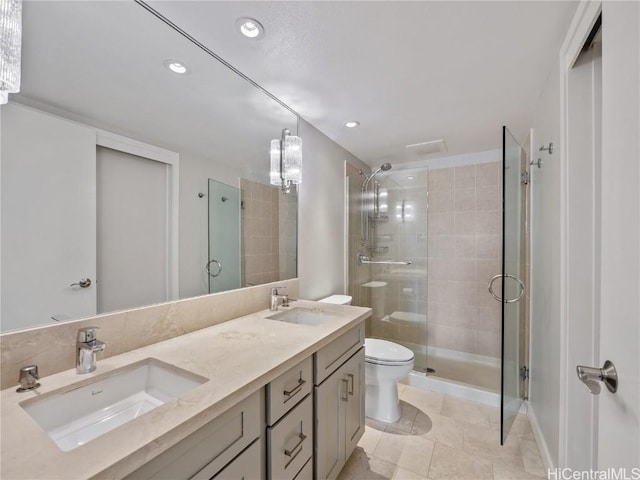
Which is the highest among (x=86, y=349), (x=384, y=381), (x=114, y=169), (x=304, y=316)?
(x=114, y=169)

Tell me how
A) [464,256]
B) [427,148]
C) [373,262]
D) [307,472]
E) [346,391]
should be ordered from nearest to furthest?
1. [307,472]
2. [346,391]
3. [427,148]
4. [464,256]
5. [373,262]

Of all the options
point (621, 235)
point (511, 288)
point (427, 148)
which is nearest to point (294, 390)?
point (621, 235)

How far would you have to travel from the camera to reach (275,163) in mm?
1894

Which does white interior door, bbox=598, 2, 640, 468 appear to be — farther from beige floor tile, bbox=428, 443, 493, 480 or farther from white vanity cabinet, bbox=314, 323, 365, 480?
beige floor tile, bbox=428, 443, 493, 480

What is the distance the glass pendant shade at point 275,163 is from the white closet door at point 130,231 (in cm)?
75

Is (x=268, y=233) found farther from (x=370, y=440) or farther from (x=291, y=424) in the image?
(x=370, y=440)

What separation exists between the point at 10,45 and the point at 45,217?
1.64 ft

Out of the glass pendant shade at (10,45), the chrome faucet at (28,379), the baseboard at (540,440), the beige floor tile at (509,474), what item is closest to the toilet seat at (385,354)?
the beige floor tile at (509,474)

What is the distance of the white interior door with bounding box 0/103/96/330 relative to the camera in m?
0.83

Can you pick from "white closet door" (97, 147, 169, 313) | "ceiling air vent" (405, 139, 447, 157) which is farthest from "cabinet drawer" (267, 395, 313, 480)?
"ceiling air vent" (405, 139, 447, 157)

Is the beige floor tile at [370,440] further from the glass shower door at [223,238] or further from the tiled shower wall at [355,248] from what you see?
the glass shower door at [223,238]

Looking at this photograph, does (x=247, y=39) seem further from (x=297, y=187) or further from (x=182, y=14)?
(x=297, y=187)

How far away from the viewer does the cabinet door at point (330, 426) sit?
1249mm

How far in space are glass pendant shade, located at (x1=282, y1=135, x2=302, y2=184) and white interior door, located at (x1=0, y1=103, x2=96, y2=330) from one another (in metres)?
1.09
